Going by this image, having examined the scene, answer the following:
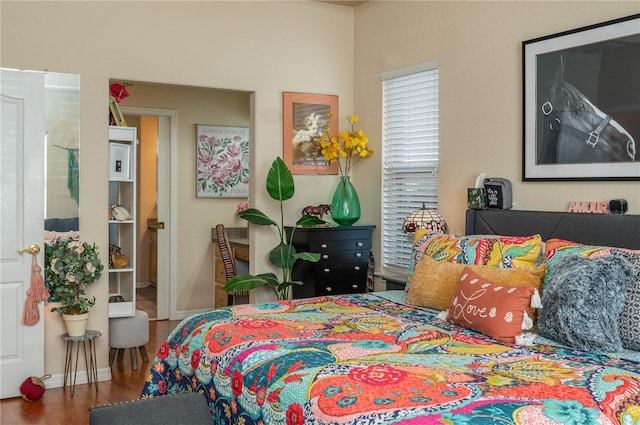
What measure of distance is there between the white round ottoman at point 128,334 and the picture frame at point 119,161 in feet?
3.42

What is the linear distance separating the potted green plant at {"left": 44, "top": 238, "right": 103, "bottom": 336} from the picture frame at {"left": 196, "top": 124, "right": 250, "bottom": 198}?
2.58 metres

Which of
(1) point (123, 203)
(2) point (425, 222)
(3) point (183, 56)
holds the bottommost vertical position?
(2) point (425, 222)

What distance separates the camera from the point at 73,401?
4281mm

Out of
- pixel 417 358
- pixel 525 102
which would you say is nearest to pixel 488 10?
pixel 525 102

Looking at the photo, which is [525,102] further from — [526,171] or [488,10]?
[488,10]

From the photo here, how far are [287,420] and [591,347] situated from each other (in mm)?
1243

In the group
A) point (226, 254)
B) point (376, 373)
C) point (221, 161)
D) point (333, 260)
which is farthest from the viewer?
point (221, 161)

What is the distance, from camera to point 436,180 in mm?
4793

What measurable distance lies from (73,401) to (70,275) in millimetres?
801

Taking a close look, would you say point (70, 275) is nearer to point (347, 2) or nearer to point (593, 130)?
point (347, 2)

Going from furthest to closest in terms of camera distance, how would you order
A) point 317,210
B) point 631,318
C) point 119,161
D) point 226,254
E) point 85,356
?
point 226,254
point 317,210
point 119,161
point 85,356
point 631,318

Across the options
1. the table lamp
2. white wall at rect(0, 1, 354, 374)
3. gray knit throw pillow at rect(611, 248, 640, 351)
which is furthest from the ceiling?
gray knit throw pillow at rect(611, 248, 640, 351)

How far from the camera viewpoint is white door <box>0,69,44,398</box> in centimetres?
438

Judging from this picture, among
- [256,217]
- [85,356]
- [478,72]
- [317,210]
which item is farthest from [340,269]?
[85,356]
